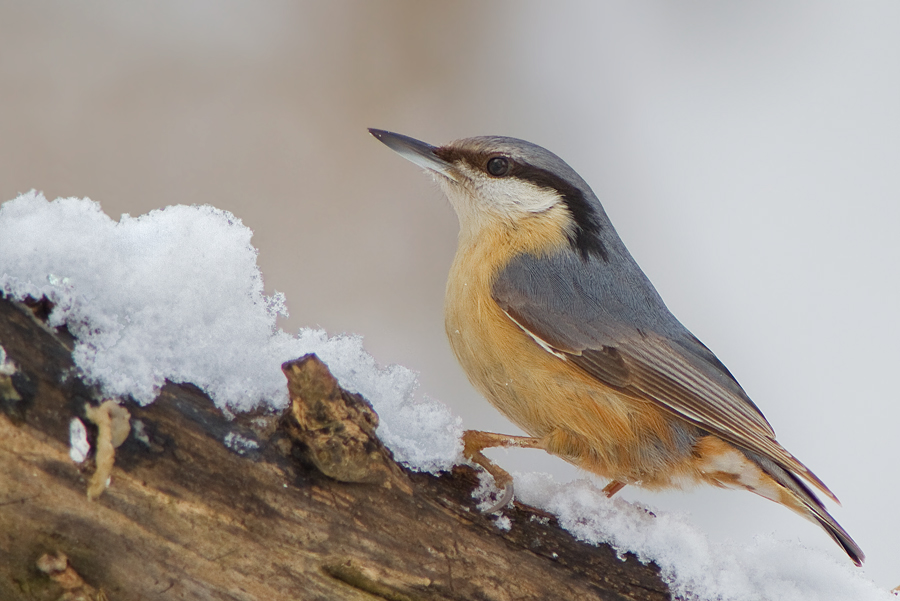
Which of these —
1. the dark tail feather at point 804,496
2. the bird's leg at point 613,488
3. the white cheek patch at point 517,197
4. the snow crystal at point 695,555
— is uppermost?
the white cheek patch at point 517,197

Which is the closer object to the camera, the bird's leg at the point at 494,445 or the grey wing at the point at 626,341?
the bird's leg at the point at 494,445

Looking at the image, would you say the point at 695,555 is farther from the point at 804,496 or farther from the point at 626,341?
the point at 626,341

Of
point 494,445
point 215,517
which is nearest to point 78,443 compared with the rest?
point 215,517

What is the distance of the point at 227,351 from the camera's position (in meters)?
1.72

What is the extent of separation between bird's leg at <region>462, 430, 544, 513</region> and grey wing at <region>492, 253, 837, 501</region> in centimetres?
30

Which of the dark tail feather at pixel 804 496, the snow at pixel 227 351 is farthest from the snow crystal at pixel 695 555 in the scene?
the dark tail feather at pixel 804 496

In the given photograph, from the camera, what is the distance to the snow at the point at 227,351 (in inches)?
59.2

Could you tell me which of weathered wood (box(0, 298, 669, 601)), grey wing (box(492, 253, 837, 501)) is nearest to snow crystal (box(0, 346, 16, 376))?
weathered wood (box(0, 298, 669, 601))

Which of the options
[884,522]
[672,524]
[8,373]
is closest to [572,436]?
[672,524]

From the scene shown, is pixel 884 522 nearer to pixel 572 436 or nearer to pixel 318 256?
pixel 572 436

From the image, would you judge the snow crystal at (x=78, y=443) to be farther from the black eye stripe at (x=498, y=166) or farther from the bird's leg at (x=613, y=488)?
the black eye stripe at (x=498, y=166)

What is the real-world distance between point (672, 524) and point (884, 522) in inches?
94.3

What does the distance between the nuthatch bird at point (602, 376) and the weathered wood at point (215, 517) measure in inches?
14.2

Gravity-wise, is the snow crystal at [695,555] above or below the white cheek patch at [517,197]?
below
